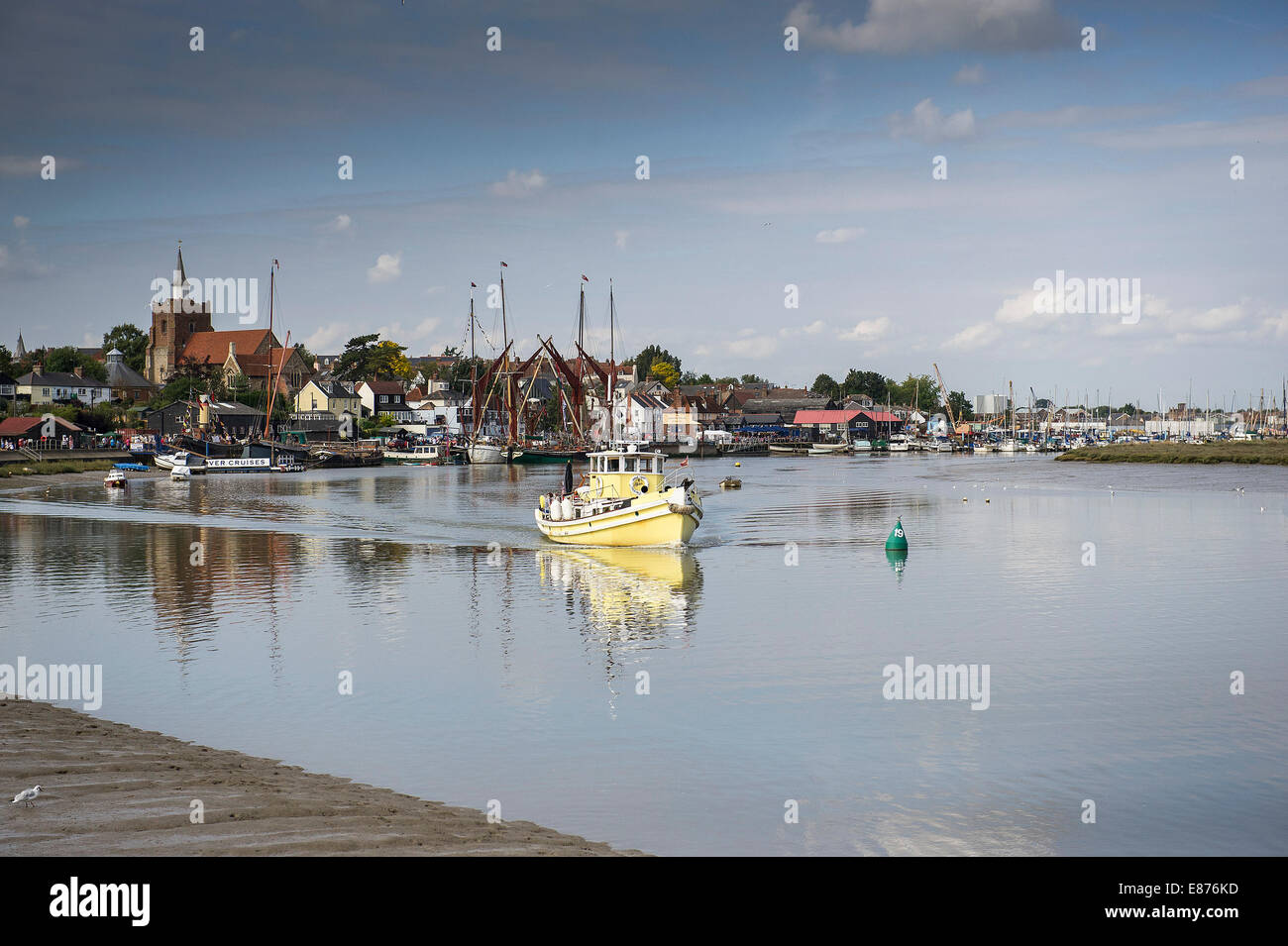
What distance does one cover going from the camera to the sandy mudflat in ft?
38.0

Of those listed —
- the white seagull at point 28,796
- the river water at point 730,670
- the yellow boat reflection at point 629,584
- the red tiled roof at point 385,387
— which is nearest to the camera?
the white seagull at point 28,796

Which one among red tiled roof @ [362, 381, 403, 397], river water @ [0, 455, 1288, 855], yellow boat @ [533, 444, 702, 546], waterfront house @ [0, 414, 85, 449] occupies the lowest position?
river water @ [0, 455, 1288, 855]

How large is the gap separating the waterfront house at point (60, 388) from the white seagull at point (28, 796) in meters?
157

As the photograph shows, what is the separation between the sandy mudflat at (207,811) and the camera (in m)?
11.6

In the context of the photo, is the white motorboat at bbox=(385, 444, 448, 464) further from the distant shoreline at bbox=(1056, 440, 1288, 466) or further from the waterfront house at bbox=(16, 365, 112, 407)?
the distant shoreline at bbox=(1056, 440, 1288, 466)

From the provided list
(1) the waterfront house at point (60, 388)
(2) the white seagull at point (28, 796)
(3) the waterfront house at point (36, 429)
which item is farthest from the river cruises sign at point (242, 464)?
(2) the white seagull at point (28, 796)

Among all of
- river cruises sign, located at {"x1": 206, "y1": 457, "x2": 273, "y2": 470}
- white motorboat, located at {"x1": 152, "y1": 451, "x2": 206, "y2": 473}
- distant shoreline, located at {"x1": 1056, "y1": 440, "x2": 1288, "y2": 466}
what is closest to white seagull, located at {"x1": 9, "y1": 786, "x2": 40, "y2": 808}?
white motorboat, located at {"x1": 152, "y1": 451, "x2": 206, "y2": 473}

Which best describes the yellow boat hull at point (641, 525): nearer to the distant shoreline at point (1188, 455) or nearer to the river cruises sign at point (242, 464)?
the river cruises sign at point (242, 464)

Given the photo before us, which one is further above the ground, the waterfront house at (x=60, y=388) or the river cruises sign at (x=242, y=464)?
the waterfront house at (x=60, y=388)

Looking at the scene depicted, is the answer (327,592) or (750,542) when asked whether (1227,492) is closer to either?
(750,542)

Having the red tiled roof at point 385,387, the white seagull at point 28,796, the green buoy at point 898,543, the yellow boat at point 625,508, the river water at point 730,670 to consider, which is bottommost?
the river water at point 730,670

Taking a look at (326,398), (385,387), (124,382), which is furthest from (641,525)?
(124,382)
